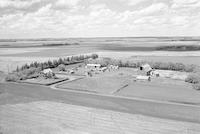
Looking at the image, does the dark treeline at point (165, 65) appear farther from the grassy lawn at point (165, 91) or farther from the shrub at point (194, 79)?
the grassy lawn at point (165, 91)

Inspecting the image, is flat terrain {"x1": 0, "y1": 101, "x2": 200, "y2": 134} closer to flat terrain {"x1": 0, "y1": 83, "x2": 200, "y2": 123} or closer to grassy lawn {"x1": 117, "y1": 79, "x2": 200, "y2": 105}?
flat terrain {"x1": 0, "y1": 83, "x2": 200, "y2": 123}

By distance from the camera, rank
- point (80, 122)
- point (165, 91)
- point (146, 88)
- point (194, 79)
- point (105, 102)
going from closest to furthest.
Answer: point (80, 122) < point (105, 102) < point (165, 91) < point (146, 88) < point (194, 79)

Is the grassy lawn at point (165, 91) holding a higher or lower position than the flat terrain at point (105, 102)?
higher

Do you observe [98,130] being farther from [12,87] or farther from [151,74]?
[151,74]

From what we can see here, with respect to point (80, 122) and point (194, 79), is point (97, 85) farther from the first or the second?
point (194, 79)

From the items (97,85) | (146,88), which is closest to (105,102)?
(97,85)

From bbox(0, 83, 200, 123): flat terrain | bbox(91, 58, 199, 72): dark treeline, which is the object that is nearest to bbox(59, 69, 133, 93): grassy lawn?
bbox(0, 83, 200, 123): flat terrain

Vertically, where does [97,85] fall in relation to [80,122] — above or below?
above

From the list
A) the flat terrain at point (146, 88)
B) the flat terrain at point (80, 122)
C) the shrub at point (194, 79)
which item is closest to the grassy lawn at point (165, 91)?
the flat terrain at point (146, 88)

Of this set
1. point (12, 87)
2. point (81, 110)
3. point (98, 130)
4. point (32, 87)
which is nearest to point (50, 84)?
point (32, 87)
